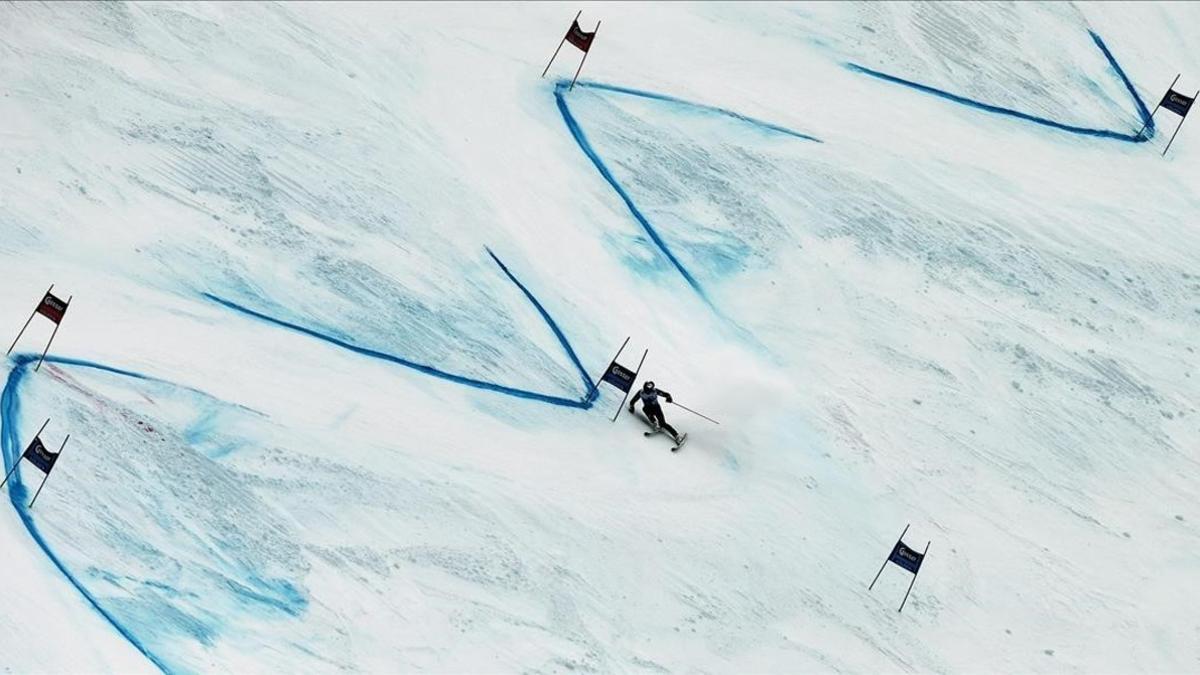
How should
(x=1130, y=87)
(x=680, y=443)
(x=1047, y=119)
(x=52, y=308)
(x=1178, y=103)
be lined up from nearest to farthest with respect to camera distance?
(x=52, y=308) → (x=680, y=443) → (x=1178, y=103) → (x=1047, y=119) → (x=1130, y=87)

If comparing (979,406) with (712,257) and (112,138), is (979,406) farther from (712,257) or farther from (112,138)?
(112,138)

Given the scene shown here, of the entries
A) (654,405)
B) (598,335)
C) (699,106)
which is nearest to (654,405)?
(654,405)

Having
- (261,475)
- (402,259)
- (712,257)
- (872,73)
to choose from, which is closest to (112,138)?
(402,259)

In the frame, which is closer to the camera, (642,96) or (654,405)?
(654,405)

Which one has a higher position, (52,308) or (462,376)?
(462,376)

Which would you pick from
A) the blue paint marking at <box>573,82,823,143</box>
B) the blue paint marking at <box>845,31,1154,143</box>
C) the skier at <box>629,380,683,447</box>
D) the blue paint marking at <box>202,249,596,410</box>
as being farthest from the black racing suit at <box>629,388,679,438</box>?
the blue paint marking at <box>845,31,1154,143</box>

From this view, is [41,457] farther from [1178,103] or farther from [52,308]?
[1178,103]
